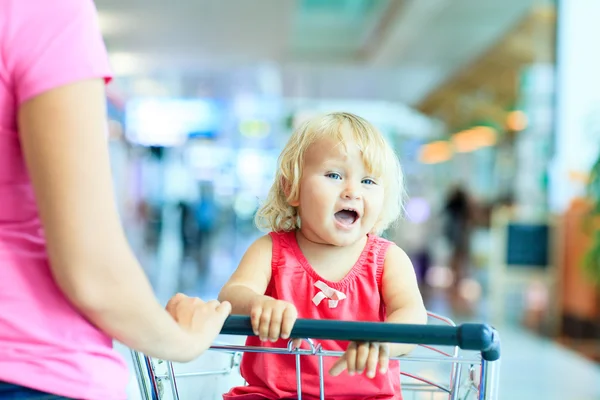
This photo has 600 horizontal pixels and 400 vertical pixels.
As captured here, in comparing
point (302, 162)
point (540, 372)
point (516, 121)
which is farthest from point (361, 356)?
point (516, 121)

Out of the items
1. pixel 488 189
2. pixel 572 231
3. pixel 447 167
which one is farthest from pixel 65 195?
pixel 447 167

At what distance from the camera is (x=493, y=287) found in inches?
363

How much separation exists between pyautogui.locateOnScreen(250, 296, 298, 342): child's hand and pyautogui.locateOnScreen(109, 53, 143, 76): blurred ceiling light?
11522mm

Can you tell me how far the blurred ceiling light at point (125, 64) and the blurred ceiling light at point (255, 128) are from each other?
5.84 m

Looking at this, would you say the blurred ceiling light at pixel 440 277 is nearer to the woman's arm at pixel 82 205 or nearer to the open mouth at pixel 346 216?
the open mouth at pixel 346 216

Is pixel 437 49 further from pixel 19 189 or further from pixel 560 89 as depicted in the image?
pixel 19 189

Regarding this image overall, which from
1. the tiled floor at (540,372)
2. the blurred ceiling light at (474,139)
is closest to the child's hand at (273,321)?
the tiled floor at (540,372)

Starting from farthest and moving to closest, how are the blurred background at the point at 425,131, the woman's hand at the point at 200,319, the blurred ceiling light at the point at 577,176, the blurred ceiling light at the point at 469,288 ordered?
the blurred ceiling light at the point at 469,288
the blurred background at the point at 425,131
the blurred ceiling light at the point at 577,176
the woman's hand at the point at 200,319

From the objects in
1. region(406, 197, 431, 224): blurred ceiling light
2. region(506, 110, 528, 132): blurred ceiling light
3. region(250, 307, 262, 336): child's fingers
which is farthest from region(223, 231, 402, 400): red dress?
region(406, 197, 431, 224): blurred ceiling light

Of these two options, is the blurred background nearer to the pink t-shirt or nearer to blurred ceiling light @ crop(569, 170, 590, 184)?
blurred ceiling light @ crop(569, 170, 590, 184)

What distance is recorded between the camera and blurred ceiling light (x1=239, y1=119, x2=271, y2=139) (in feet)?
64.5

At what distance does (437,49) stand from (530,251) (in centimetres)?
427

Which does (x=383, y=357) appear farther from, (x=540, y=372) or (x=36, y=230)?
(x=540, y=372)

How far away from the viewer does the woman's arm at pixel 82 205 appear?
859 mm
